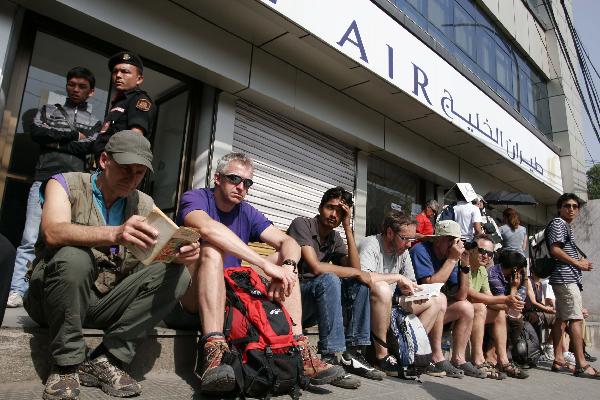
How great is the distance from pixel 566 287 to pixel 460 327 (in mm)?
1938

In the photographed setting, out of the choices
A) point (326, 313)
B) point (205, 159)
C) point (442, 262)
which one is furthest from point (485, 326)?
point (205, 159)

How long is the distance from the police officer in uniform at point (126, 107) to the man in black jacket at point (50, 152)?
17.7 inches

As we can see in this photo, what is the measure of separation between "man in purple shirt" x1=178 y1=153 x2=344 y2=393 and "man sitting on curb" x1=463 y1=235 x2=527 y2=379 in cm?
227

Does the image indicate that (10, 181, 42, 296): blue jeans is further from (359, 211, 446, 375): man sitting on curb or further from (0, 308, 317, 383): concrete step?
(359, 211, 446, 375): man sitting on curb

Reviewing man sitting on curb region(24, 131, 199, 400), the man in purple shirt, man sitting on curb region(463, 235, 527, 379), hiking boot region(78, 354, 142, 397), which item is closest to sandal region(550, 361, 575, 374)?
man sitting on curb region(463, 235, 527, 379)

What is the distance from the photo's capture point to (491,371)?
4.17 meters

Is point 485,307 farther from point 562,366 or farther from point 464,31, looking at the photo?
point 464,31

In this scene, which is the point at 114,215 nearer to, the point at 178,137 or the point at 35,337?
the point at 35,337

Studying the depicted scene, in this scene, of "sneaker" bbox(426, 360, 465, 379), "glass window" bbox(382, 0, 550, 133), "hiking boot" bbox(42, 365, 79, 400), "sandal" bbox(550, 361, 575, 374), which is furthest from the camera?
"glass window" bbox(382, 0, 550, 133)

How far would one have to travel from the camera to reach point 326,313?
3018 millimetres

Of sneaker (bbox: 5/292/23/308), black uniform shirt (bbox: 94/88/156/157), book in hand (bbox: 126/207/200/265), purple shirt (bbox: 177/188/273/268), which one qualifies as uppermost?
black uniform shirt (bbox: 94/88/156/157)

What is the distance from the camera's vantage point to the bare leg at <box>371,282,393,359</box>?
3.48 m

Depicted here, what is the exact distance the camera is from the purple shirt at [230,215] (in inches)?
111

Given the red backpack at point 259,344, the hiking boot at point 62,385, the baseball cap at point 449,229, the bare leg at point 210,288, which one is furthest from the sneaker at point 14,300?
the baseball cap at point 449,229
